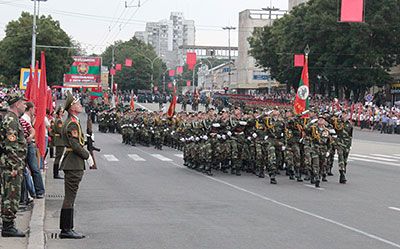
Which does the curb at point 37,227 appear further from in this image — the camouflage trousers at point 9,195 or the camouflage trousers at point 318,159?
the camouflage trousers at point 318,159

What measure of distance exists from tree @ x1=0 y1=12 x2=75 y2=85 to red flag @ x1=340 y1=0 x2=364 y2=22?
44751 mm

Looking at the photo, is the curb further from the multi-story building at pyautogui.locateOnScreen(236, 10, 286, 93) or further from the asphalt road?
the multi-story building at pyautogui.locateOnScreen(236, 10, 286, 93)

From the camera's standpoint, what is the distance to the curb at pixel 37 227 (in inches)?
380

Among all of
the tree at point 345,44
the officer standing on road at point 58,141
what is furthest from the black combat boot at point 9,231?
the tree at point 345,44

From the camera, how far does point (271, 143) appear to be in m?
19.7

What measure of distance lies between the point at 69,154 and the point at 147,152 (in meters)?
21.0

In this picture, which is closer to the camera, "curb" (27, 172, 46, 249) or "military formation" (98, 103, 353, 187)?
"curb" (27, 172, 46, 249)

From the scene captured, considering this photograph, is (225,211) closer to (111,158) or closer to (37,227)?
(37,227)

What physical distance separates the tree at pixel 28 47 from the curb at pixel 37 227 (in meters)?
63.4

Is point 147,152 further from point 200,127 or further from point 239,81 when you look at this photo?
point 239,81

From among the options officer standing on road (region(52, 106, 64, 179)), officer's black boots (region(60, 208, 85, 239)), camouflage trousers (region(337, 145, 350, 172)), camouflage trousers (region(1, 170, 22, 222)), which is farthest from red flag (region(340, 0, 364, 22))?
camouflage trousers (region(1, 170, 22, 222))

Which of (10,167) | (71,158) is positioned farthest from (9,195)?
(71,158)

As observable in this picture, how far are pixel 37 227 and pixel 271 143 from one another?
9.86 meters

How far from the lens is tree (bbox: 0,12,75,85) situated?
76188 mm
